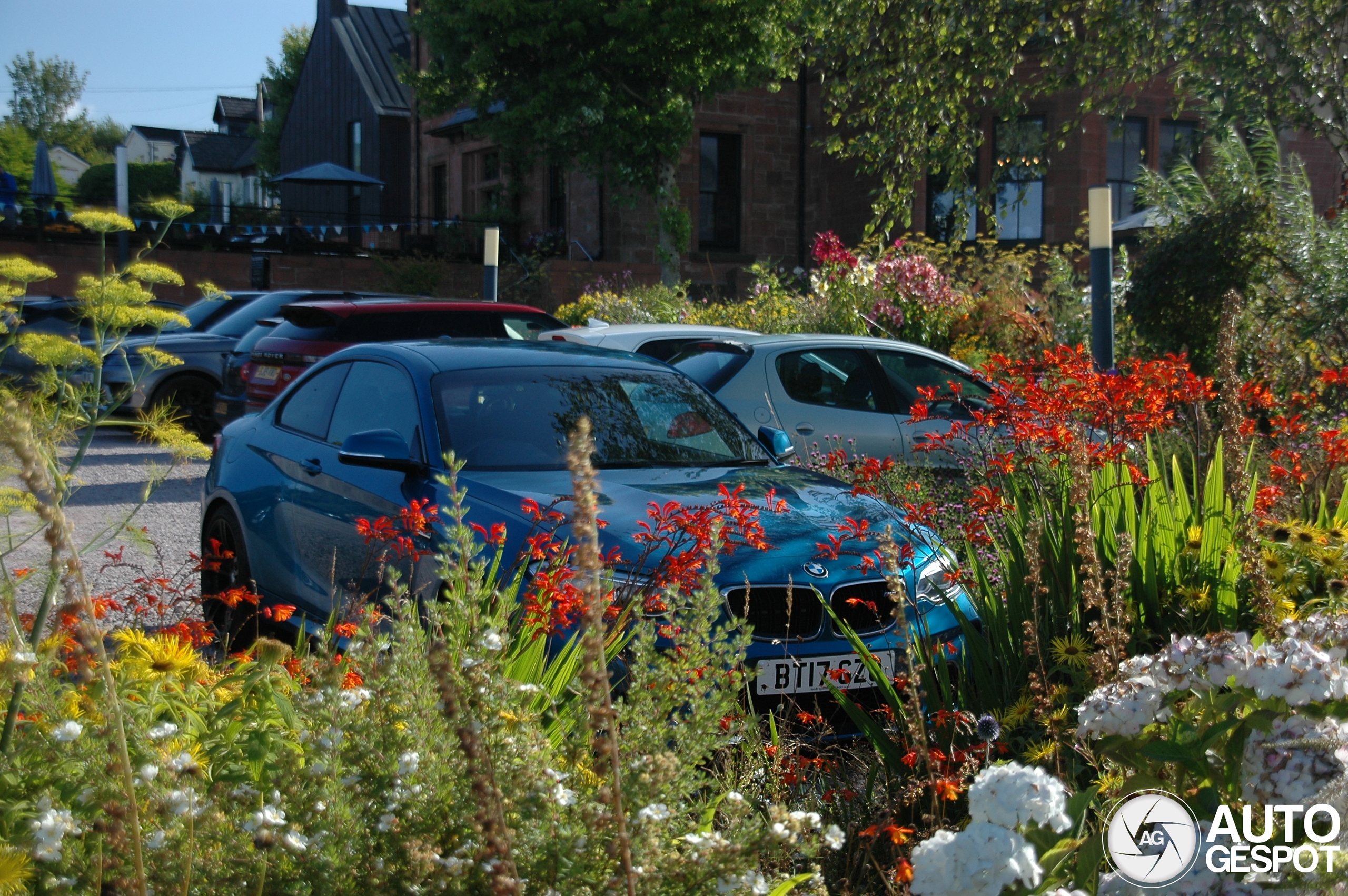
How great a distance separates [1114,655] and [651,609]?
4.74 feet

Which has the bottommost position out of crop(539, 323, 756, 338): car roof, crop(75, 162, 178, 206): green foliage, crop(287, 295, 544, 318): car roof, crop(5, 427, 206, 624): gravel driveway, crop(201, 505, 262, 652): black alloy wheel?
crop(5, 427, 206, 624): gravel driveway

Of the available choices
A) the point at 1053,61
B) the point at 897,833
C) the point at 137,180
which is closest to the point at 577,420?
the point at 897,833

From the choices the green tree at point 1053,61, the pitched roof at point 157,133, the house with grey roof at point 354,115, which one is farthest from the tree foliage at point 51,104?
the green tree at point 1053,61

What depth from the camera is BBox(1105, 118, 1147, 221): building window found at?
77.6 feet

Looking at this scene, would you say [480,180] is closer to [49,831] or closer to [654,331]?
[654,331]

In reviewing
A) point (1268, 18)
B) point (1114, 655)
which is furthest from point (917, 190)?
point (1114, 655)

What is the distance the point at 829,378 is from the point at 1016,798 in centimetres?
646

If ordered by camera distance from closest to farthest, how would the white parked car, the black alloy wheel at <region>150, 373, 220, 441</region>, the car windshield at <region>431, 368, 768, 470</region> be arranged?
the car windshield at <region>431, 368, 768, 470</region>, the white parked car, the black alloy wheel at <region>150, 373, 220, 441</region>

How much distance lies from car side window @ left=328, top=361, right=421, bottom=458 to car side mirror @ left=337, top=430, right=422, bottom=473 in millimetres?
195

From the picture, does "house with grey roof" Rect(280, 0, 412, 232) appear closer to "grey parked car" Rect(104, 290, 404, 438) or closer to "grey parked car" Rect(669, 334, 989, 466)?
"grey parked car" Rect(104, 290, 404, 438)

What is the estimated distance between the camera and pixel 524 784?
2.02 meters

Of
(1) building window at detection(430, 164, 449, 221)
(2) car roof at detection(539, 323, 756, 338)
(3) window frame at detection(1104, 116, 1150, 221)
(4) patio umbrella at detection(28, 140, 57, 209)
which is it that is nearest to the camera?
(2) car roof at detection(539, 323, 756, 338)

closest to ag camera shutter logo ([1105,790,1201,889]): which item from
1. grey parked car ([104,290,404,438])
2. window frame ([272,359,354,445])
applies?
window frame ([272,359,354,445])

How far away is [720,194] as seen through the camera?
87.1 feet
